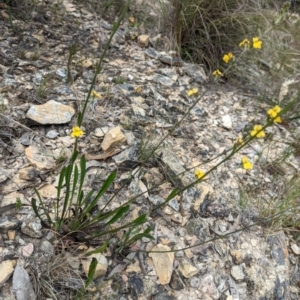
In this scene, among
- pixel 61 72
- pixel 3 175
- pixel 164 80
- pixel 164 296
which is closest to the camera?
pixel 164 296

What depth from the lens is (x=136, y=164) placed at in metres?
1.85

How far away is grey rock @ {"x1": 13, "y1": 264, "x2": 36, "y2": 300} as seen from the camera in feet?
4.18

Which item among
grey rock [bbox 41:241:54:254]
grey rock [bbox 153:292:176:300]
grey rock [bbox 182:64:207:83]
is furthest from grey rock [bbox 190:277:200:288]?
grey rock [bbox 182:64:207:83]

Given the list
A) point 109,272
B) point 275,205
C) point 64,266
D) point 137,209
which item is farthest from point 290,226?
point 64,266

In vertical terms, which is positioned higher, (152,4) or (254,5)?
(254,5)

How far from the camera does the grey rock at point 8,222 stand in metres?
1.43

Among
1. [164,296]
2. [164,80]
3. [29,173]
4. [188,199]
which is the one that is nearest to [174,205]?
[188,199]

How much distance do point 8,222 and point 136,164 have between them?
0.67 metres

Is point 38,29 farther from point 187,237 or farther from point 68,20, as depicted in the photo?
point 187,237

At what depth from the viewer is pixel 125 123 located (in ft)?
6.75

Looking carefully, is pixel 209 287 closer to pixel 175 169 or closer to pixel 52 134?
pixel 175 169

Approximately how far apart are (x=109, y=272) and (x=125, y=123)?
883 mm

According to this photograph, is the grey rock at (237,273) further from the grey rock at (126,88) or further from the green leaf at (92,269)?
the grey rock at (126,88)

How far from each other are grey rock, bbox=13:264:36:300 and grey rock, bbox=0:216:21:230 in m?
0.19
